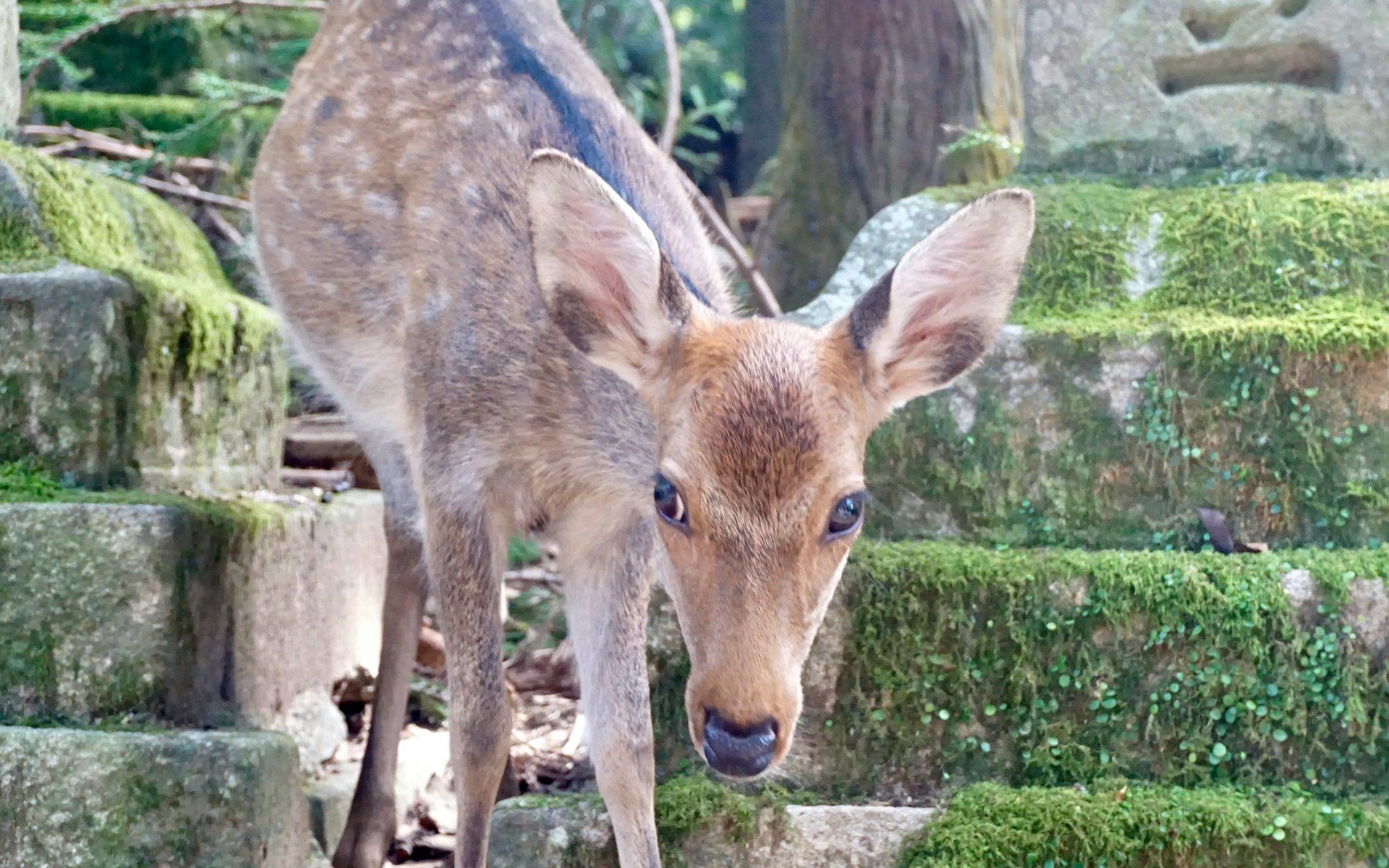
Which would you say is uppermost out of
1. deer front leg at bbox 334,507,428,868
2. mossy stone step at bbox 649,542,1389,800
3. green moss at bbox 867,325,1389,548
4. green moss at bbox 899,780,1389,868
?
green moss at bbox 867,325,1389,548

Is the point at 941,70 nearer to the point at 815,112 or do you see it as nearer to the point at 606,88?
the point at 815,112

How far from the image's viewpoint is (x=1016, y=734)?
3.55 m

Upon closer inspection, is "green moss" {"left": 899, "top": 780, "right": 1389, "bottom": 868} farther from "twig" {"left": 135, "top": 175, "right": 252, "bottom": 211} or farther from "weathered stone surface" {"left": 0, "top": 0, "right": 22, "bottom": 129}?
"twig" {"left": 135, "top": 175, "right": 252, "bottom": 211}

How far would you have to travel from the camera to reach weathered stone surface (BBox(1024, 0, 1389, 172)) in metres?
4.49

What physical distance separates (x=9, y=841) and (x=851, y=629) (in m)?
2.02

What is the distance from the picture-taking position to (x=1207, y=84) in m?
4.67

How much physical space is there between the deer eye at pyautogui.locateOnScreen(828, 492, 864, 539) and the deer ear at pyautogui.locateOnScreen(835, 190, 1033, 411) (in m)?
0.33

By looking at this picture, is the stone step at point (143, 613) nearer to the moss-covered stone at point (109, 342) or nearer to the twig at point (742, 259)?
the moss-covered stone at point (109, 342)

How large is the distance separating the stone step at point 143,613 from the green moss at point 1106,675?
168 centimetres

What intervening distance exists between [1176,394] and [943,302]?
3.41ft

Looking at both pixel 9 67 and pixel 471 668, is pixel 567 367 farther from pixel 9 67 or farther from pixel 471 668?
pixel 9 67

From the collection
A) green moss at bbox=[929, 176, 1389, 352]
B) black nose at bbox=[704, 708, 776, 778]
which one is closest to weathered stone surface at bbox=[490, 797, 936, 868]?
black nose at bbox=[704, 708, 776, 778]

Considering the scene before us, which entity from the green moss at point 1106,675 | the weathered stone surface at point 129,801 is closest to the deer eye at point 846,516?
the green moss at point 1106,675

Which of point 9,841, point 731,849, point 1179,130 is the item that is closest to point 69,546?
point 9,841
